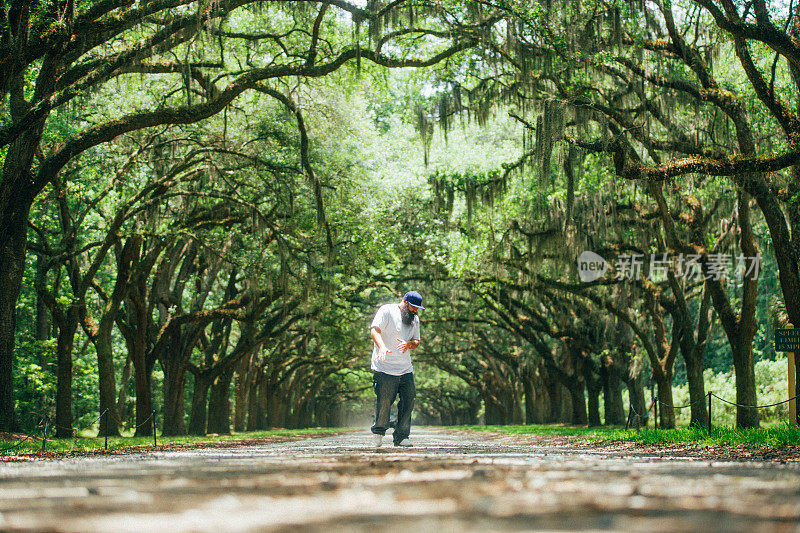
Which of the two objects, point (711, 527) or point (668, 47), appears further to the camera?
→ point (668, 47)

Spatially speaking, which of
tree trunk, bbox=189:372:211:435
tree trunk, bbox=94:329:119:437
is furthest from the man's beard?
tree trunk, bbox=189:372:211:435

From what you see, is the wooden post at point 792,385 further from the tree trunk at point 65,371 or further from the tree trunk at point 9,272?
the tree trunk at point 65,371

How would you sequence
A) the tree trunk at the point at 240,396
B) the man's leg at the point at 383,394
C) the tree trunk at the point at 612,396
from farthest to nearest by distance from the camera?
1. the tree trunk at the point at 240,396
2. the tree trunk at the point at 612,396
3. the man's leg at the point at 383,394

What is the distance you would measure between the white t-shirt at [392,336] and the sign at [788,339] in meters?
6.92

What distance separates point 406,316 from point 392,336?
0.32m

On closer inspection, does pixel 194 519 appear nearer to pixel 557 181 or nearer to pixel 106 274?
pixel 557 181

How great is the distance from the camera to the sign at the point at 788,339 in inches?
507

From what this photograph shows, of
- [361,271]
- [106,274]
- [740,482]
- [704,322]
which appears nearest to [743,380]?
[704,322]

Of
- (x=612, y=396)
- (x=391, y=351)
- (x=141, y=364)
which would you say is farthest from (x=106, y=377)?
(x=612, y=396)

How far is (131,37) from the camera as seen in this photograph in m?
17.0

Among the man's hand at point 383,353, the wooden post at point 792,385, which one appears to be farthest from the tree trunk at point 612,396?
the man's hand at point 383,353

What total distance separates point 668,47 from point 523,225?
7.89 metres

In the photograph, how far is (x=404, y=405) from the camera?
381 inches

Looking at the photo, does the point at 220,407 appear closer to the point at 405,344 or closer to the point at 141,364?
the point at 141,364
